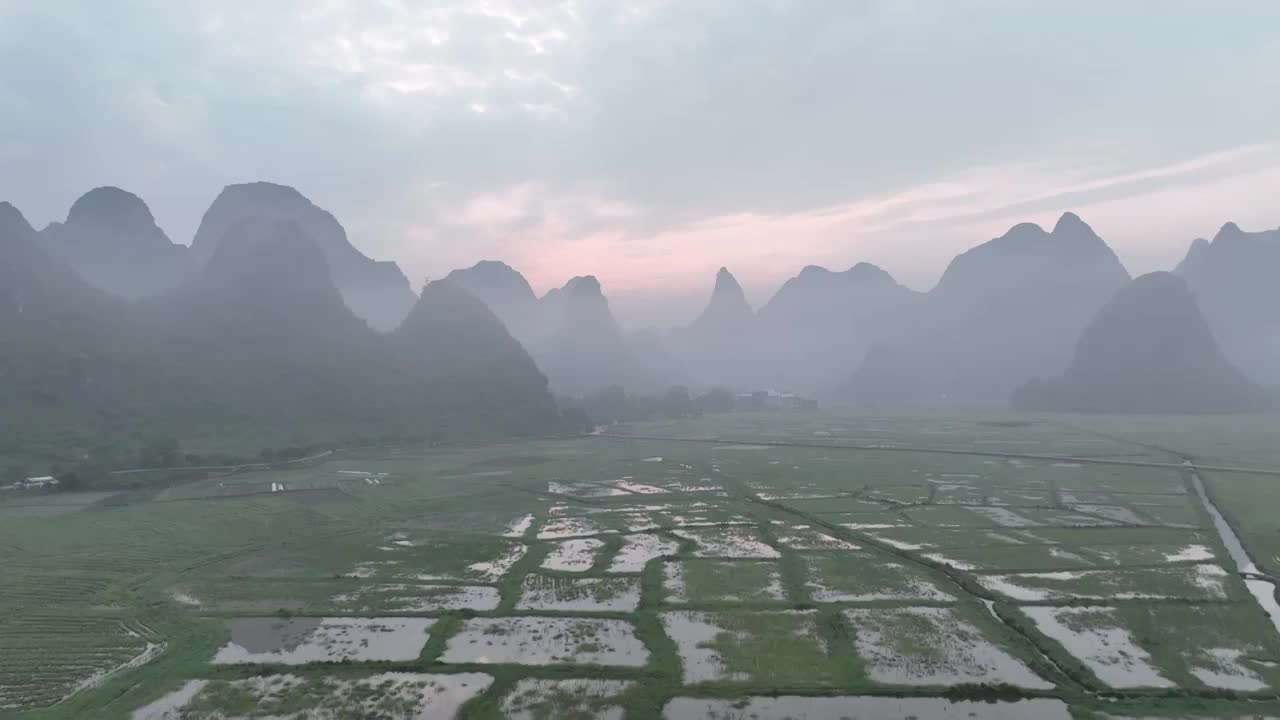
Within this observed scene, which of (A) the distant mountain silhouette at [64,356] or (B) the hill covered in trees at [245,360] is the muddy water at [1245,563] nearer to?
(B) the hill covered in trees at [245,360]

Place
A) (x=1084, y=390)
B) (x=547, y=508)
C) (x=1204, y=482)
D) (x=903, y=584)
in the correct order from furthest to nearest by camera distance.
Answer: (x=1084, y=390) < (x=1204, y=482) < (x=547, y=508) < (x=903, y=584)

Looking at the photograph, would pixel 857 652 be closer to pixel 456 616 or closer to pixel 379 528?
pixel 456 616

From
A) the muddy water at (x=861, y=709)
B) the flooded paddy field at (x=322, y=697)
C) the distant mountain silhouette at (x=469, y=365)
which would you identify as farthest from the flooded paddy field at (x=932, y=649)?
the distant mountain silhouette at (x=469, y=365)

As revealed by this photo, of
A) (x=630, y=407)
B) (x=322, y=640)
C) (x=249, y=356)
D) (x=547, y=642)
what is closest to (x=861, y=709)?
(x=547, y=642)

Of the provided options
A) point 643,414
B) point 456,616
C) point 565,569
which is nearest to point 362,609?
point 456,616

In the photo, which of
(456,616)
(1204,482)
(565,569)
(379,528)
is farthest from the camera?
(1204,482)

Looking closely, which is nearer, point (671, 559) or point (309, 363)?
point (671, 559)

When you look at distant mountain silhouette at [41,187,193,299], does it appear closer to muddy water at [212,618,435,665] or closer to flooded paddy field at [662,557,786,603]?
muddy water at [212,618,435,665]

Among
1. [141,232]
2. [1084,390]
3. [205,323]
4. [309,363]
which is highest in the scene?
[141,232]
